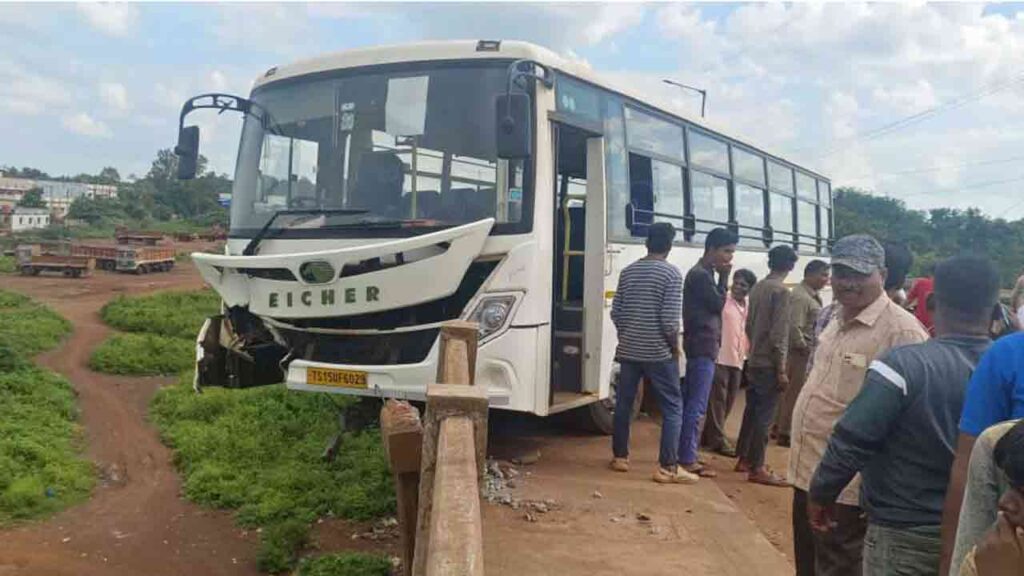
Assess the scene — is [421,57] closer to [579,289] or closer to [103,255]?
[579,289]

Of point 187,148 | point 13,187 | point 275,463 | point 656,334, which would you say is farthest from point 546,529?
point 13,187

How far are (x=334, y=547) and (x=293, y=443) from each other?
2551 millimetres

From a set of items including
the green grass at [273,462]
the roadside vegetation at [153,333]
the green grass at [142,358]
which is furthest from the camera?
the roadside vegetation at [153,333]

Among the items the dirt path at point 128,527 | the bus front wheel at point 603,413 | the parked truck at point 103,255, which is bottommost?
the dirt path at point 128,527

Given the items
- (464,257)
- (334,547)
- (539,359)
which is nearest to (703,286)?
(539,359)

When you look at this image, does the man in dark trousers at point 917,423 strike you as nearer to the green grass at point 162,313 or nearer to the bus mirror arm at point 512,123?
the bus mirror arm at point 512,123

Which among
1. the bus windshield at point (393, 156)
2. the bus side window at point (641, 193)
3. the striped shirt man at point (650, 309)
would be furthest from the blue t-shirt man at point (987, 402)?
the bus side window at point (641, 193)

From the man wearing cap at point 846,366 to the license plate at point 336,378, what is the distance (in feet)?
10.5

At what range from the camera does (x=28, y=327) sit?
45.6 ft

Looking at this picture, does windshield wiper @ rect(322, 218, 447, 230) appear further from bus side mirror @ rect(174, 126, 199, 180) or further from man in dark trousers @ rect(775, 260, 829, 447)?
man in dark trousers @ rect(775, 260, 829, 447)

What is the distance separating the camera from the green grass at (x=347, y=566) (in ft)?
15.4

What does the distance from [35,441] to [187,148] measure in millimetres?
3253

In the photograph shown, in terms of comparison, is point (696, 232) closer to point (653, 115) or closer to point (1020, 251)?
point (653, 115)

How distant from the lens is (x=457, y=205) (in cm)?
568
